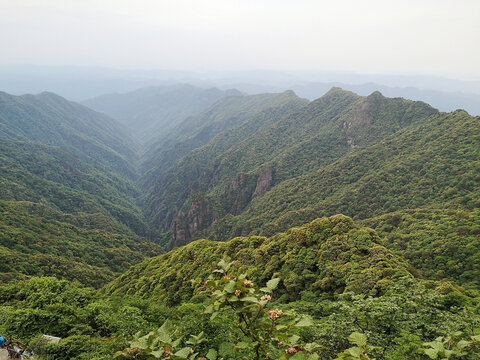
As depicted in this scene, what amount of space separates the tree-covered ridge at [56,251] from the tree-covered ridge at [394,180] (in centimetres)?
4404

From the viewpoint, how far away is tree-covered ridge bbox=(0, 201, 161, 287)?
62.3 metres

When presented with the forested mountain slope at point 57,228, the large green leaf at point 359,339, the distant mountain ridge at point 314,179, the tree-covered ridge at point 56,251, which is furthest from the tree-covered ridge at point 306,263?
the forested mountain slope at point 57,228

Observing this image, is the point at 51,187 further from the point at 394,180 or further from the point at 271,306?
the point at 271,306

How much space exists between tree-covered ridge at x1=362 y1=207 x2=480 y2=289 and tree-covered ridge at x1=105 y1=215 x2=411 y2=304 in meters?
9.91

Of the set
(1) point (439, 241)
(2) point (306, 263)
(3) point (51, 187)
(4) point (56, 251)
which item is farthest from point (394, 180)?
(3) point (51, 187)

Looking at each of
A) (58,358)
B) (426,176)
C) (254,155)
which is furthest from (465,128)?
(254,155)

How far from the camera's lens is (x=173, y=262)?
51.1 metres

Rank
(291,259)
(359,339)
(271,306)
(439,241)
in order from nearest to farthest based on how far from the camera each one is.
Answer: (359,339)
(271,306)
(291,259)
(439,241)

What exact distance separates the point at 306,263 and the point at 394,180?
202ft

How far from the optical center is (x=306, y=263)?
107 feet

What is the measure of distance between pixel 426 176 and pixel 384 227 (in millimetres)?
30678

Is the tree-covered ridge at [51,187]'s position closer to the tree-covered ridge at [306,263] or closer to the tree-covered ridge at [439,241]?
the tree-covered ridge at [306,263]

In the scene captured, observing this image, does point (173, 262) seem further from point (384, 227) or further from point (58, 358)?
point (384, 227)

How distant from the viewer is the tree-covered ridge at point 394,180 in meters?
68.1
